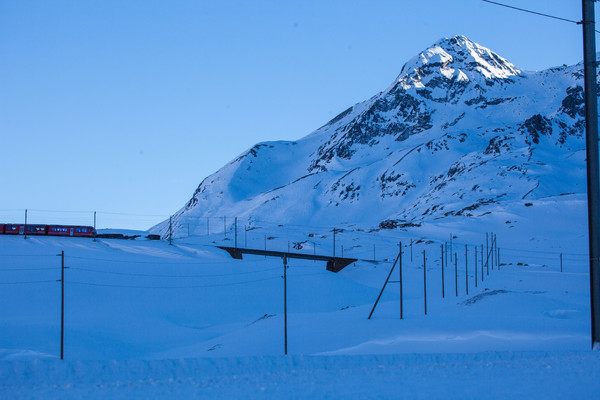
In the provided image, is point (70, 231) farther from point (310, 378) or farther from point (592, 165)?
point (592, 165)

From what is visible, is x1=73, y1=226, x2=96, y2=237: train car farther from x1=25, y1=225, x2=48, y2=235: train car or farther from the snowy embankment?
the snowy embankment

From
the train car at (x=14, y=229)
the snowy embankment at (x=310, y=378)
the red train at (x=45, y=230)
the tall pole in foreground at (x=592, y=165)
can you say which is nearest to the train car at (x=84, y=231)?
the red train at (x=45, y=230)

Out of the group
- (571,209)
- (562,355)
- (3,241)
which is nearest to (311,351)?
(562,355)

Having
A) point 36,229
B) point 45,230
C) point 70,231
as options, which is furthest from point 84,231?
point 36,229

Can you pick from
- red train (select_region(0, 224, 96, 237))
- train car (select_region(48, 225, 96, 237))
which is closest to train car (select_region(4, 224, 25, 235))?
red train (select_region(0, 224, 96, 237))

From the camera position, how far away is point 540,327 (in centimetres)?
2545

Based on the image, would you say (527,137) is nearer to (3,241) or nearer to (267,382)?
(3,241)

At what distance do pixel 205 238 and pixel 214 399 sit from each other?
10169cm

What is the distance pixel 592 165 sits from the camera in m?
13.4

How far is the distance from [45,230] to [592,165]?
209ft

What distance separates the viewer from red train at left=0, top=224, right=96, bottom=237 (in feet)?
214

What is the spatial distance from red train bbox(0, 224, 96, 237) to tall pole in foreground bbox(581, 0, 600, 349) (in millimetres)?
61964

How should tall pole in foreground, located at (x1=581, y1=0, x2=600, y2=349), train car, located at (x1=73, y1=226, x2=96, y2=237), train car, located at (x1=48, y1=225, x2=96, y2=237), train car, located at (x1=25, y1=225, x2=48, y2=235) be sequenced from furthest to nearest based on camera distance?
train car, located at (x1=73, y1=226, x2=96, y2=237) < train car, located at (x1=48, y1=225, x2=96, y2=237) < train car, located at (x1=25, y1=225, x2=48, y2=235) < tall pole in foreground, located at (x1=581, y1=0, x2=600, y2=349)

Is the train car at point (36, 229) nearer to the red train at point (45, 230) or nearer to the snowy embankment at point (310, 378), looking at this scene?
the red train at point (45, 230)
